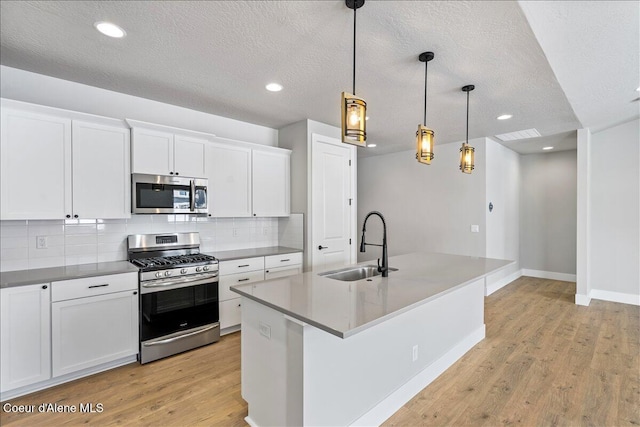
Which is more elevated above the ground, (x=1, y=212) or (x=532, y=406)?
(x=1, y=212)

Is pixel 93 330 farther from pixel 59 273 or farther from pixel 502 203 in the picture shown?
pixel 502 203

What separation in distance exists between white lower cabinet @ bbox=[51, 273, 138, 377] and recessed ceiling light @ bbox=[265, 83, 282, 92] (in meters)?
2.18

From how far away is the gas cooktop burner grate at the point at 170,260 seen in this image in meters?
3.01

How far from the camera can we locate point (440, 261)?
310 cm

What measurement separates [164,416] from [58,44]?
280 centimetres

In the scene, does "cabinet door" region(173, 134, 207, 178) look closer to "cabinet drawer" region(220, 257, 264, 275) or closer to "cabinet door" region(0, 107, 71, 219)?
"cabinet door" region(0, 107, 71, 219)

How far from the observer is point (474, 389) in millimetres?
2512

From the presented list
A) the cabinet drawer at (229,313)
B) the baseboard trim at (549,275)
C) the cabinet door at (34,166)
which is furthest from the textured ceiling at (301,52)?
the baseboard trim at (549,275)

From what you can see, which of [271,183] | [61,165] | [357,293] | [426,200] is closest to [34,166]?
[61,165]

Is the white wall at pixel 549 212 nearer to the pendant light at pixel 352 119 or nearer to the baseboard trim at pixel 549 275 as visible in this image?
the baseboard trim at pixel 549 275

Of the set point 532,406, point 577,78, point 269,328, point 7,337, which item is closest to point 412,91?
point 577,78

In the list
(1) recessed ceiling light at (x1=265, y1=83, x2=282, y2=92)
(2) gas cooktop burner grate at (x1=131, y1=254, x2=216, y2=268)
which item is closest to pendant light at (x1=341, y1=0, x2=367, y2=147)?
(1) recessed ceiling light at (x1=265, y1=83, x2=282, y2=92)

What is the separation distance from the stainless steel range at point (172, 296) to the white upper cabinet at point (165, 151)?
2.49 ft

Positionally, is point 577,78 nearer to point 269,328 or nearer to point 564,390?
point 564,390
